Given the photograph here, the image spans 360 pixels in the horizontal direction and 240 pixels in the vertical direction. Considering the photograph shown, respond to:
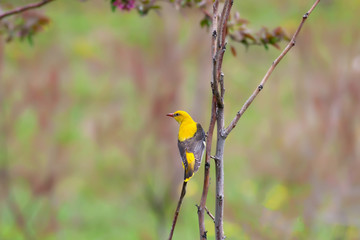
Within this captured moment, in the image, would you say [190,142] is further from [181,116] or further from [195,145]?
[181,116]

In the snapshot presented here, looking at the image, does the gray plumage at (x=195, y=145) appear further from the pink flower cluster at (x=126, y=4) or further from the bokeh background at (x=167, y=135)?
the bokeh background at (x=167, y=135)

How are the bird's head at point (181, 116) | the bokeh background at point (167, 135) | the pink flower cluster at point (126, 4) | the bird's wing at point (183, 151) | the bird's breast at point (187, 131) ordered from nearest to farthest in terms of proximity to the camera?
the bird's wing at point (183, 151), the bird's breast at point (187, 131), the bird's head at point (181, 116), the pink flower cluster at point (126, 4), the bokeh background at point (167, 135)

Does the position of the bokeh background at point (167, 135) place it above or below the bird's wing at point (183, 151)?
above

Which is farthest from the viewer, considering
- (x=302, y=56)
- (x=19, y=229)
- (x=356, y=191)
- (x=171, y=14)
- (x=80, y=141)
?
(x=80, y=141)

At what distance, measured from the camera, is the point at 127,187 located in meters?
8.18

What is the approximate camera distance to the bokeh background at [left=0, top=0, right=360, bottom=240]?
217 inches

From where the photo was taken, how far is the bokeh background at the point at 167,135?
18.0 ft

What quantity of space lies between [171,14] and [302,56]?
217 centimetres

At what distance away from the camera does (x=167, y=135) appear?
698 centimetres

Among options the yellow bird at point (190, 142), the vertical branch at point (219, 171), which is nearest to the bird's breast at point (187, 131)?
the yellow bird at point (190, 142)

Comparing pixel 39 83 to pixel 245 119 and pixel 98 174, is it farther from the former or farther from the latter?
pixel 245 119

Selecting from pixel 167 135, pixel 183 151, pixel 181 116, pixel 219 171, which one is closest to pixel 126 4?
pixel 181 116

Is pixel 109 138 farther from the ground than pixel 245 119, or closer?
closer

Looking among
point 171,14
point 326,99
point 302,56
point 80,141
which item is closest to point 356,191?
point 326,99
